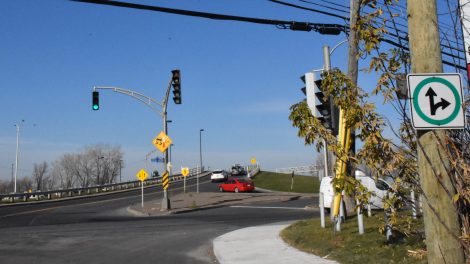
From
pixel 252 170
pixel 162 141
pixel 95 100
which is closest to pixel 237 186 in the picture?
pixel 162 141

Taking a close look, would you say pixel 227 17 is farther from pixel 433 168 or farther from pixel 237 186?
pixel 237 186

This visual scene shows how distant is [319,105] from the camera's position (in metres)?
12.1

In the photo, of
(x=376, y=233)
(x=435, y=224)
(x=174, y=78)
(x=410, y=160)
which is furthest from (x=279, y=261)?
(x=174, y=78)

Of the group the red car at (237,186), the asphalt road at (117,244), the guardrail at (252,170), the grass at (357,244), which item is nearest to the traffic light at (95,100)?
the asphalt road at (117,244)

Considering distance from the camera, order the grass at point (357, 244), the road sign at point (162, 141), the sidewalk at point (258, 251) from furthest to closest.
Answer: the road sign at point (162, 141)
the sidewalk at point (258, 251)
the grass at point (357, 244)

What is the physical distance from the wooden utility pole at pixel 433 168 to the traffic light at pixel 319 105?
6.60 m

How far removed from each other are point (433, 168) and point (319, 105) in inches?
282

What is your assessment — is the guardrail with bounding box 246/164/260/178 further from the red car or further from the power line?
the power line

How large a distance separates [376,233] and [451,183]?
588 cm

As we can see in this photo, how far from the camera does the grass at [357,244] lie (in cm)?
818

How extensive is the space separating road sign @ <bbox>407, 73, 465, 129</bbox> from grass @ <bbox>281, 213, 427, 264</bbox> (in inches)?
70.5

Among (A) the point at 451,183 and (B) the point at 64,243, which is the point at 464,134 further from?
(B) the point at 64,243

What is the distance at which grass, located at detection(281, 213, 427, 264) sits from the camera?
26.8ft

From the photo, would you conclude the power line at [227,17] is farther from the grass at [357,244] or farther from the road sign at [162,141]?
the road sign at [162,141]
